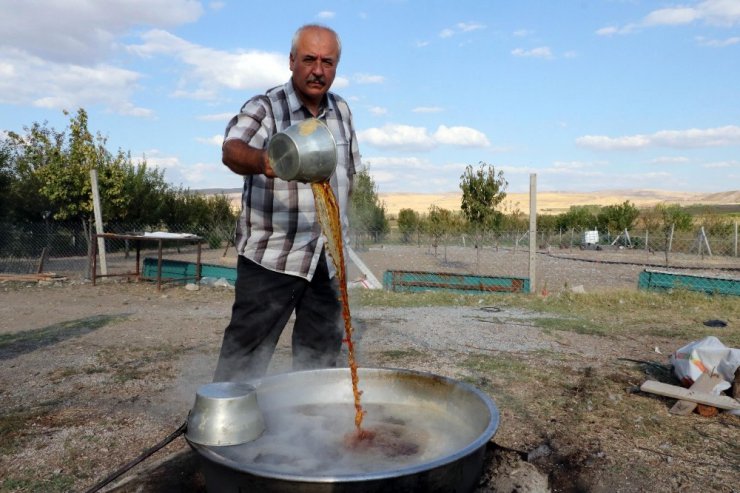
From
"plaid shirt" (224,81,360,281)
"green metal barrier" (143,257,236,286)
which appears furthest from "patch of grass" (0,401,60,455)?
"green metal barrier" (143,257,236,286)

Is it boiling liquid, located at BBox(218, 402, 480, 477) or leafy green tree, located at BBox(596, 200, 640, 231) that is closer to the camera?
boiling liquid, located at BBox(218, 402, 480, 477)

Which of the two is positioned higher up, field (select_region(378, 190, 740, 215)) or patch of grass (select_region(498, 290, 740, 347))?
field (select_region(378, 190, 740, 215))

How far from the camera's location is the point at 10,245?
13.6 m

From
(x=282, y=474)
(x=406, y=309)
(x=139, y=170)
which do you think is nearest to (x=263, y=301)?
(x=282, y=474)

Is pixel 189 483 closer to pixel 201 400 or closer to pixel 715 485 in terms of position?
pixel 201 400

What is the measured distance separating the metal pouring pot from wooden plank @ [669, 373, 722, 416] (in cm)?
287

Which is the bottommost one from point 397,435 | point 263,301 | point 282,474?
point 397,435

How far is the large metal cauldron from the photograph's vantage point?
1.21m

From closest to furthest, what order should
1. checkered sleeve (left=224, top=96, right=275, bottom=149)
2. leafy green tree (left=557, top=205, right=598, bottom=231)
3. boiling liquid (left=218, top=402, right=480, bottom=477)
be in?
boiling liquid (left=218, top=402, right=480, bottom=477)
checkered sleeve (left=224, top=96, right=275, bottom=149)
leafy green tree (left=557, top=205, right=598, bottom=231)

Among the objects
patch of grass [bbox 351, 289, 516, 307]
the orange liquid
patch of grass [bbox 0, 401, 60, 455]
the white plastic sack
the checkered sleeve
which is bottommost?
patch of grass [bbox 351, 289, 516, 307]

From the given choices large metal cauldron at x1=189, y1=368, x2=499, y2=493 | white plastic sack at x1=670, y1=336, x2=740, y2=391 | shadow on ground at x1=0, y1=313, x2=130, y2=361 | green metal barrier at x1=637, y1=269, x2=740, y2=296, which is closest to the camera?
large metal cauldron at x1=189, y1=368, x2=499, y2=493

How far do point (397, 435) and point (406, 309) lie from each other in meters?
5.98

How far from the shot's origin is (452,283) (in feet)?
31.5

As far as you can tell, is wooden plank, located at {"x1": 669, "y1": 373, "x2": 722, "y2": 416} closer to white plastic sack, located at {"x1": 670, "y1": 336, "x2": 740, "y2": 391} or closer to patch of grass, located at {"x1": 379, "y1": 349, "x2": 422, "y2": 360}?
white plastic sack, located at {"x1": 670, "y1": 336, "x2": 740, "y2": 391}
